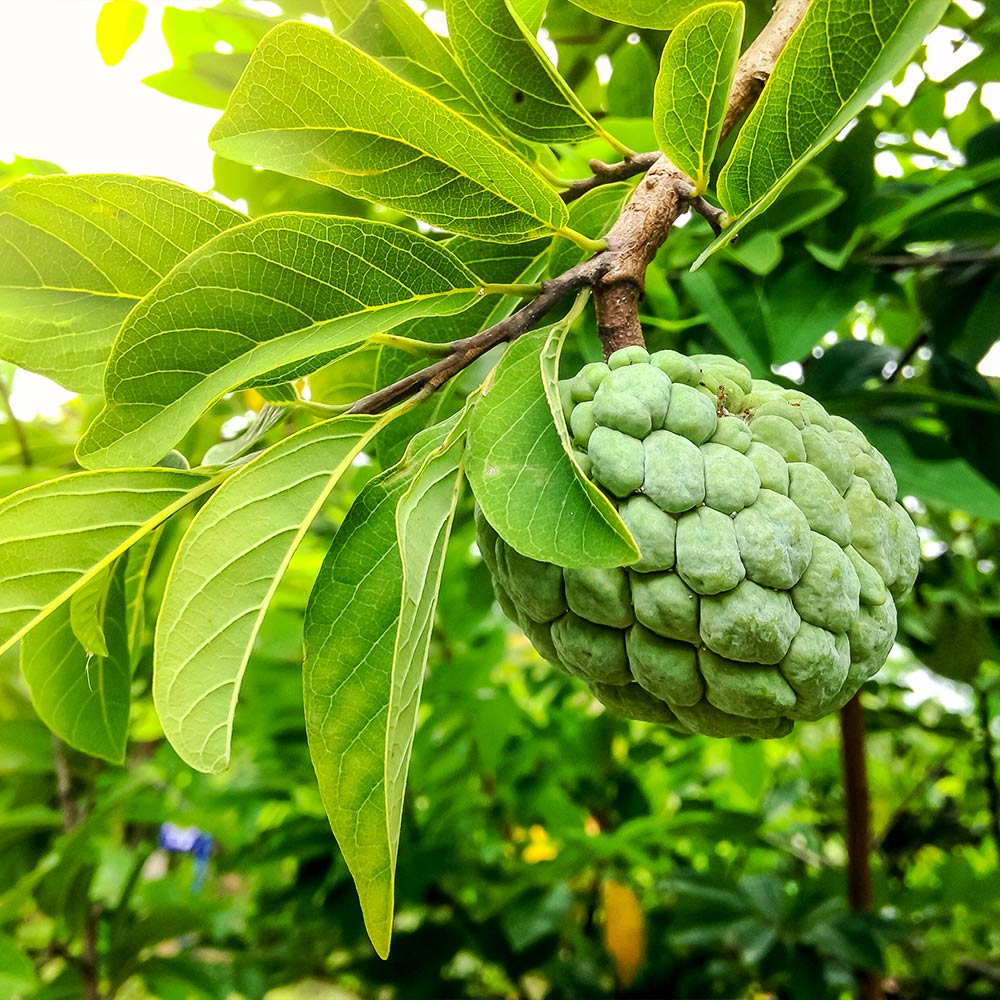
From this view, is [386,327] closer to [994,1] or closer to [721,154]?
[721,154]

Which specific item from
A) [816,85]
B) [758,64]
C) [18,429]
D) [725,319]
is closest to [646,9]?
[758,64]

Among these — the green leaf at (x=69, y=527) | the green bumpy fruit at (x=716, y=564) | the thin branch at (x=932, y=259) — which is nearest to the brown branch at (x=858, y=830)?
the thin branch at (x=932, y=259)

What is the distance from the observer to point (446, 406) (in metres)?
0.94

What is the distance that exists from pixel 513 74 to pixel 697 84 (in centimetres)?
17

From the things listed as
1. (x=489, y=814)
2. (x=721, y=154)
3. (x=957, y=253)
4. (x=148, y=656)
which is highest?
(x=721, y=154)

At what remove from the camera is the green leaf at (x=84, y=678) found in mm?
817

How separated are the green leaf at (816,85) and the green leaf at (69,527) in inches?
18.0

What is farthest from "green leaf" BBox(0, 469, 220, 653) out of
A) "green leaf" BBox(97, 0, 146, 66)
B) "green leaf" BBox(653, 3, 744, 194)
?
"green leaf" BBox(97, 0, 146, 66)

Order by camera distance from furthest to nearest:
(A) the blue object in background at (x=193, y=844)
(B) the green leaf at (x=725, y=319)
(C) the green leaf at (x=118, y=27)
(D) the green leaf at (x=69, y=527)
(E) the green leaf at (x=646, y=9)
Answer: (A) the blue object in background at (x=193, y=844)
(C) the green leaf at (x=118, y=27)
(B) the green leaf at (x=725, y=319)
(E) the green leaf at (x=646, y=9)
(D) the green leaf at (x=69, y=527)

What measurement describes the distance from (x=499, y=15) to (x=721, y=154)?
1.33 feet

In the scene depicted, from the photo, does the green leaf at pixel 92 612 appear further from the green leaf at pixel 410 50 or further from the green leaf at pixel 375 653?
the green leaf at pixel 410 50

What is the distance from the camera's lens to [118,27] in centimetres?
124

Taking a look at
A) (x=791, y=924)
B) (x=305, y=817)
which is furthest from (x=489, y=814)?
(x=791, y=924)

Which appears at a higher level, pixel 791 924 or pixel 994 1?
pixel 994 1
